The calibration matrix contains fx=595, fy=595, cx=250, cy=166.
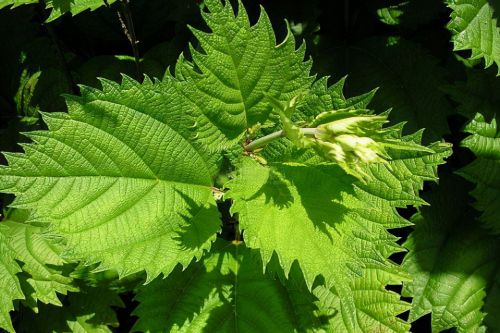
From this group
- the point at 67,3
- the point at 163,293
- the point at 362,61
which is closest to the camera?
the point at 163,293

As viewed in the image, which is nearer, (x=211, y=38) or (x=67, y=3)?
(x=211, y=38)

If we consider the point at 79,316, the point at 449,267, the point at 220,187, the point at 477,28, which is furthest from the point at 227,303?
the point at 477,28

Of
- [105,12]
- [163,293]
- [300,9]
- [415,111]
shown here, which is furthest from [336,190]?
[105,12]

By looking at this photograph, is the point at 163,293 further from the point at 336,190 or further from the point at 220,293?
the point at 336,190

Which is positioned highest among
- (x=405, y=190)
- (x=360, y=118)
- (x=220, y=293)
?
(x=360, y=118)

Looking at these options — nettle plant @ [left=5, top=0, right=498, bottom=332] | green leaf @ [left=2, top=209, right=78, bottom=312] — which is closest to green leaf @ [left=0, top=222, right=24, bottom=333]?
green leaf @ [left=2, top=209, right=78, bottom=312]

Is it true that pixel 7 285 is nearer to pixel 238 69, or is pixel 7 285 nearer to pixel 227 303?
pixel 227 303

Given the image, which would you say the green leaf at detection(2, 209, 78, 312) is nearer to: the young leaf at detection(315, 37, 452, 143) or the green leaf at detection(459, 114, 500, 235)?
the young leaf at detection(315, 37, 452, 143)
